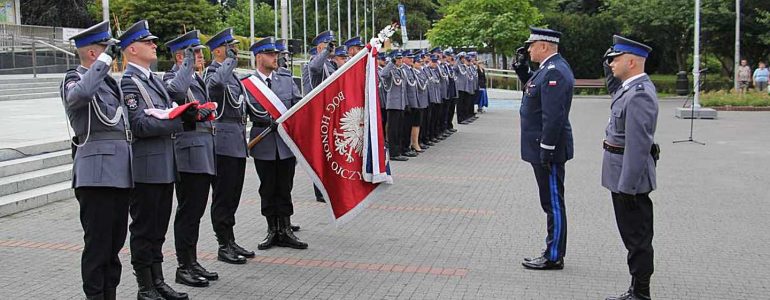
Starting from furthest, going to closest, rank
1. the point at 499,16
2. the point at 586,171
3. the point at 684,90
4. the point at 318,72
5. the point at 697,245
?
the point at 499,16 → the point at 684,90 → the point at 586,171 → the point at 318,72 → the point at 697,245

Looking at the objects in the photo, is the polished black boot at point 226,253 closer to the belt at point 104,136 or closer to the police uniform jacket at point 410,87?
the belt at point 104,136

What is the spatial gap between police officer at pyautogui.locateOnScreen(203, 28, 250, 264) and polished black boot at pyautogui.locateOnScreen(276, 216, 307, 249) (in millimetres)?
617

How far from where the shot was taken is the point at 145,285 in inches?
227

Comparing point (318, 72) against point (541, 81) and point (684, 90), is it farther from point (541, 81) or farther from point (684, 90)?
point (684, 90)

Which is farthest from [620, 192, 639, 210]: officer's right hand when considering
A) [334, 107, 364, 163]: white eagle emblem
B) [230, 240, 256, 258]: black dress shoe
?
[230, 240, 256, 258]: black dress shoe

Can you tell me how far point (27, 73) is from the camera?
1175 inches

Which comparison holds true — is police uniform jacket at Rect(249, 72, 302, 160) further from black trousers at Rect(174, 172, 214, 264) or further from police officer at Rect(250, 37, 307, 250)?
black trousers at Rect(174, 172, 214, 264)

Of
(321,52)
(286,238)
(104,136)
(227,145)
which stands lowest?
(286,238)

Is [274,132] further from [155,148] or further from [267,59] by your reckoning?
[155,148]

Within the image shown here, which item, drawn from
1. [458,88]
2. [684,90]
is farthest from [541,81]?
[684,90]

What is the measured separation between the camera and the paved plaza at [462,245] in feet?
20.5

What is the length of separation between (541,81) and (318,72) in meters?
2.81

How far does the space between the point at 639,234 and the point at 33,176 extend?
25.2 ft

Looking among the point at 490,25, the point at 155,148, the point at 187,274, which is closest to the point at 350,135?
the point at 187,274
